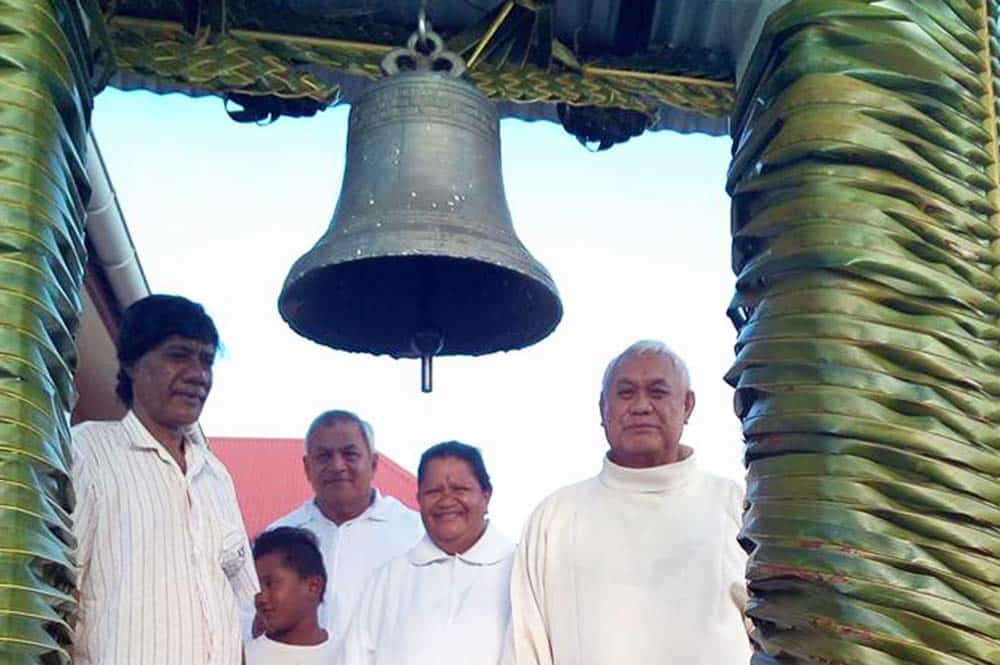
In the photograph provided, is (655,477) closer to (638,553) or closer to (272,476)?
(638,553)

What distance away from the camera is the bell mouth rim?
288 cm

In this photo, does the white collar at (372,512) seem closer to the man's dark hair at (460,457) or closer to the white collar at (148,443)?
the man's dark hair at (460,457)

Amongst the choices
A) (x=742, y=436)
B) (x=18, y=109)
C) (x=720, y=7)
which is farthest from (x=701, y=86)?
A: (x=18, y=109)

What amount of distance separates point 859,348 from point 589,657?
1977mm

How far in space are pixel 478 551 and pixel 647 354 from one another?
822 millimetres

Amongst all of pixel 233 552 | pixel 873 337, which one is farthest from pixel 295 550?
pixel 873 337

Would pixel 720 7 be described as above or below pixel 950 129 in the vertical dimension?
above

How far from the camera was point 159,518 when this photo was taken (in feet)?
10.2

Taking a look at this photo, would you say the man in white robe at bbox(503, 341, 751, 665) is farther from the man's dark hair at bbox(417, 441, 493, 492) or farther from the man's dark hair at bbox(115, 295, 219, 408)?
the man's dark hair at bbox(115, 295, 219, 408)

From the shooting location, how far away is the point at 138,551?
9.98 ft

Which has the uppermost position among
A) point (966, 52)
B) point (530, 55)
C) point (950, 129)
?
point (530, 55)

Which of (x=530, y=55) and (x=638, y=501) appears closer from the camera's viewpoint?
(x=530, y=55)

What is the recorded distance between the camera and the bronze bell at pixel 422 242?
257cm

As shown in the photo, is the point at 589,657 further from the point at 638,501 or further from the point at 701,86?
the point at 701,86
